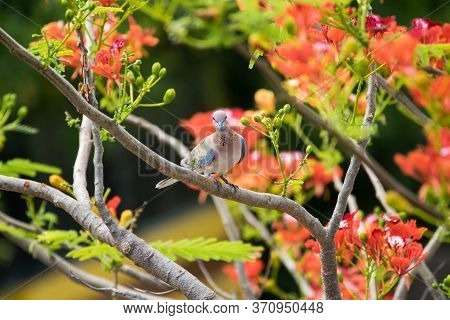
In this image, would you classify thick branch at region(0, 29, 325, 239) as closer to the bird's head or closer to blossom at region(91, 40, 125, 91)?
blossom at region(91, 40, 125, 91)

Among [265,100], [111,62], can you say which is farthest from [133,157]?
[111,62]

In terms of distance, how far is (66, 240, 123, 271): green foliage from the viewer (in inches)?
84.4

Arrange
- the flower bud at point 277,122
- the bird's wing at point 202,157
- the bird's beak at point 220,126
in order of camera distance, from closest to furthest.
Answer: the flower bud at point 277,122
the bird's wing at point 202,157
the bird's beak at point 220,126

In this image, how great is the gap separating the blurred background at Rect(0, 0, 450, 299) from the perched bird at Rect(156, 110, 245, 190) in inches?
98.2

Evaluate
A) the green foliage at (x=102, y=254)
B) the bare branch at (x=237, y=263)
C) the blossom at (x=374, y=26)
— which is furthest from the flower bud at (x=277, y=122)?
the bare branch at (x=237, y=263)

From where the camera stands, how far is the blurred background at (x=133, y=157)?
201 inches

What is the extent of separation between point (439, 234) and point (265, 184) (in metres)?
1.04

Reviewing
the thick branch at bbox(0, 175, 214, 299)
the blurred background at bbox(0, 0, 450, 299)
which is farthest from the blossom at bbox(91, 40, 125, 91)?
the blurred background at bbox(0, 0, 450, 299)

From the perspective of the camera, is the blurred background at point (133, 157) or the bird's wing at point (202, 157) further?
the blurred background at point (133, 157)

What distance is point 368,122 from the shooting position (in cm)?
182

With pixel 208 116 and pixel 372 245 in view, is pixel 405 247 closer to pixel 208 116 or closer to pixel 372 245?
pixel 372 245

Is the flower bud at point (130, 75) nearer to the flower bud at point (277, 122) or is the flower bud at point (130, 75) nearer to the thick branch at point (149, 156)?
the thick branch at point (149, 156)

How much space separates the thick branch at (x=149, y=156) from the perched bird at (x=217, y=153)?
0.79 m
